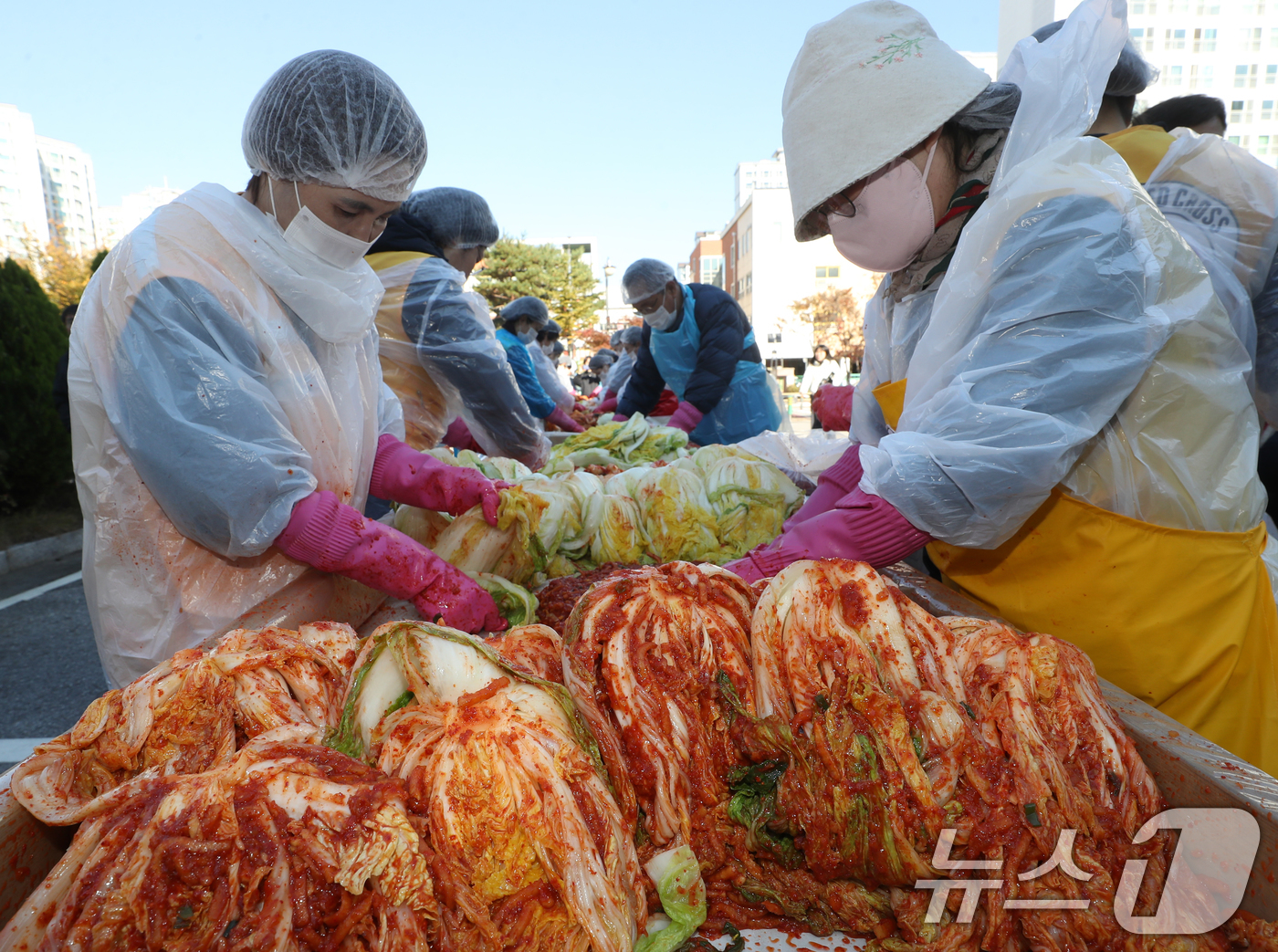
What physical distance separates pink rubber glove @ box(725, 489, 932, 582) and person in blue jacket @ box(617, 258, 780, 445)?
4678 millimetres

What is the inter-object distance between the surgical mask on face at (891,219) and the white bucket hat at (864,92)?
9 centimetres

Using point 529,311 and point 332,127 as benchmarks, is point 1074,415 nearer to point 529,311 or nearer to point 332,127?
point 332,127

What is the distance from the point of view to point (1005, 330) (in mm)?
1907

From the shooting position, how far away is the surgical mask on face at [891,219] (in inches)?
87.4

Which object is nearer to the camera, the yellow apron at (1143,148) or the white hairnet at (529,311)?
the yellow apron at (1143,148)

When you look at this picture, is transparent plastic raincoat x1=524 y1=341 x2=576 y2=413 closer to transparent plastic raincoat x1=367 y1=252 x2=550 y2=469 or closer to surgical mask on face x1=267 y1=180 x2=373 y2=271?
transparent plastic raincoat x1=367 y1=252 x2=550 y2=469

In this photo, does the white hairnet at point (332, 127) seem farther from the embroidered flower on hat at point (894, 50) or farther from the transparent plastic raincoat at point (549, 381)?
the transparent plastic raincoat at point (549, 381)

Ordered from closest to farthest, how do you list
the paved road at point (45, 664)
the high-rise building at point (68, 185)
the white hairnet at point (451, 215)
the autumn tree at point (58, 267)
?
the paved road at point (45, 664)
the white hairnet at point (451, 215)
the autumn tree at point (58, 267)
the high-rise building at point (68, 185)

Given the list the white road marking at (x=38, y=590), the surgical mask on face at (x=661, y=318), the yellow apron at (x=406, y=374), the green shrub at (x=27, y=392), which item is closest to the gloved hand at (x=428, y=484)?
the yellow apron at (x=406, y=374)

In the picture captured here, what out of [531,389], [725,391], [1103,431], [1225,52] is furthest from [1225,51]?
[1103,431]

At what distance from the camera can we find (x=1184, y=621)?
1883 mm

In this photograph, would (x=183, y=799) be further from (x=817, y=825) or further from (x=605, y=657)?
(x=817, y=825)

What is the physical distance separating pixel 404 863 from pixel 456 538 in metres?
1.82

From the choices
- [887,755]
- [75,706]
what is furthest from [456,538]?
[75,706]
